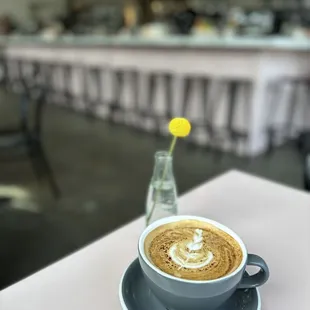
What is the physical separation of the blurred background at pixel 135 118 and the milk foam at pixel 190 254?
943 mm

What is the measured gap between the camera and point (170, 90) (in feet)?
16.6

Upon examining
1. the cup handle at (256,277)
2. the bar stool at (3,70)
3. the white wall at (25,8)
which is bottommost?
the bar stool at (3,70)

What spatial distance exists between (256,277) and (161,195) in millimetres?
364

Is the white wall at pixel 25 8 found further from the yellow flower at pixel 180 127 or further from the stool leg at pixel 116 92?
the yellow flower at pixel 180 127

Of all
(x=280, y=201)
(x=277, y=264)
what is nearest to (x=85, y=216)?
(x=280, y=201)

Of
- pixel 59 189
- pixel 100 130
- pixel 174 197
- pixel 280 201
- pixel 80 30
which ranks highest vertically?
pixel 174 197

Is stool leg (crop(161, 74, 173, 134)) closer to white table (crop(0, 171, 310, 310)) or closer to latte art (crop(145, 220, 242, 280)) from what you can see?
white table (crop(0, 171, 310, 310))

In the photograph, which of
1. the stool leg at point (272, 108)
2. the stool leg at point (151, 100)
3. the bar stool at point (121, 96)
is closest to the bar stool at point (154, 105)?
the stool leg at point (151, 100)

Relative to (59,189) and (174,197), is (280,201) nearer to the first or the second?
(174,197)

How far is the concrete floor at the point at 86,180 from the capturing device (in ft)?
8.64

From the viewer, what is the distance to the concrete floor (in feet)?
8.64

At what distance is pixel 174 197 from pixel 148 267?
1.20ft

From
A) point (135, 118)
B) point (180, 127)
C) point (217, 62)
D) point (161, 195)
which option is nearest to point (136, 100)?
point (135, 118)

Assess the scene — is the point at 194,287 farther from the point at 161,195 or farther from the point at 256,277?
the point at 161,195
